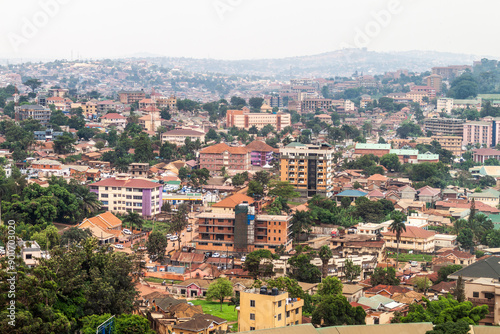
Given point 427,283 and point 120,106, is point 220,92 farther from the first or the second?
point 427,283

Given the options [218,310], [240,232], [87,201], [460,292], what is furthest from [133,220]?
[460,292]

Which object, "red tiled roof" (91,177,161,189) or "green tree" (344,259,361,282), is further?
"red tiled roof" (91,177,161,189)

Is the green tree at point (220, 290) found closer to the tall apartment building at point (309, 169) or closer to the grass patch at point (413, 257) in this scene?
the grass patch at point (413, 257)

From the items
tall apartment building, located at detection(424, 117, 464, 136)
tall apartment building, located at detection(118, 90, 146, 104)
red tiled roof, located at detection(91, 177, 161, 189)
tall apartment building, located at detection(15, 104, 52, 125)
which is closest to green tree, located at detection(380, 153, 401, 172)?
tall apartment building, located at detection(424, 117, 464, 136)

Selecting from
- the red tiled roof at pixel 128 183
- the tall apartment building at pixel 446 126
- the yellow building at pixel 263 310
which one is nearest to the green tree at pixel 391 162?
the tall apartment building at pixel 446 126

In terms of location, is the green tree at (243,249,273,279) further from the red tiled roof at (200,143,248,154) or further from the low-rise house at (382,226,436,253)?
the red tiled roof at (200,143,248,154)

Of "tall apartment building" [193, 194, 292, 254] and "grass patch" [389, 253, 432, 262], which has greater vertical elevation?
"tall apartment building" [193, 194, 292, 254]

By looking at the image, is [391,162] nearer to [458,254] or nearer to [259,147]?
[259,147]
